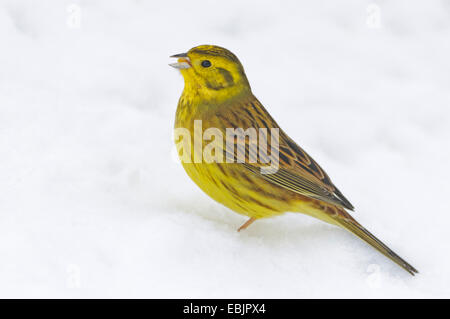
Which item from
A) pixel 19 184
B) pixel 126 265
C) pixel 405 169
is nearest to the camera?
pixel 126 265

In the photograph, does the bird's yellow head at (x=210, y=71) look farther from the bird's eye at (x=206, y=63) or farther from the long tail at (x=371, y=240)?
the long tail at (x=371, y=240)

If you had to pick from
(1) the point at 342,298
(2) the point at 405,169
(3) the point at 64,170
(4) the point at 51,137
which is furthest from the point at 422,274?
(4) the point at 51,137

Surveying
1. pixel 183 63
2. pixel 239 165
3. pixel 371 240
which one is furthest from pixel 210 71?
pixel 371 240

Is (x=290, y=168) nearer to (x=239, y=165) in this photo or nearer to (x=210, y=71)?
(x=239, y=165)

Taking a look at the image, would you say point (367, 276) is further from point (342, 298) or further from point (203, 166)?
point (203, 166)

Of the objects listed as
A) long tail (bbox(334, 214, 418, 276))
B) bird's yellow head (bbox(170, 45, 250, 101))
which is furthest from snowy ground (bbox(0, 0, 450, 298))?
bird's yellow head (bbox(170, 45, 250, 101))
